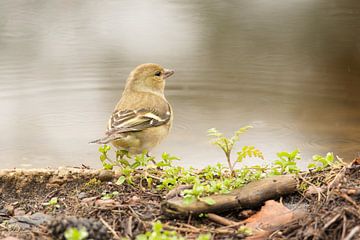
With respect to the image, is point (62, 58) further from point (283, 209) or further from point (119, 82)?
point (283, 209)

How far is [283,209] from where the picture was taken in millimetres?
3885

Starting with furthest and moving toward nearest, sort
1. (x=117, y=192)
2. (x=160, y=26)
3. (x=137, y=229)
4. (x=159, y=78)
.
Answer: (x=160, y=26) → (x=159, y=78) → (x=117, y=192) → (x=137, y=229)

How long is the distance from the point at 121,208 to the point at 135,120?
1584mm

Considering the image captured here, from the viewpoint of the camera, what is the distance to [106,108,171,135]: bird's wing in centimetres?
549

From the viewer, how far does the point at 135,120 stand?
5.62 meters

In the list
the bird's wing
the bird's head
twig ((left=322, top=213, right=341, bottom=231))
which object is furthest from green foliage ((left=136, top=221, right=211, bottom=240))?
the bird's head

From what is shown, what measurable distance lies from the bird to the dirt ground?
0.61m

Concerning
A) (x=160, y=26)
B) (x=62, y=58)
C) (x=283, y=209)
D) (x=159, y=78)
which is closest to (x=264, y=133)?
(x=159, y=78)

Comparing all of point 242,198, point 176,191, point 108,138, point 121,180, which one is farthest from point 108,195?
point 108,138

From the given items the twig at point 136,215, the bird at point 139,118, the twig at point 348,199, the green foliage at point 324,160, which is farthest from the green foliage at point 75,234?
the bird at point 139,118

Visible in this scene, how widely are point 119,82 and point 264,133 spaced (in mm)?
2188

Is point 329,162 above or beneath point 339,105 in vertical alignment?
above

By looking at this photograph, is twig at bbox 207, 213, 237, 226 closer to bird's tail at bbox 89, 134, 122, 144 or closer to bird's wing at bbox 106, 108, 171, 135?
bird's tail at bbox 89, 134, 122, 144

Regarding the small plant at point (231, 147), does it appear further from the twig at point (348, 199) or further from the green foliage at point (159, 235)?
the green foliage at point (159, 235)
